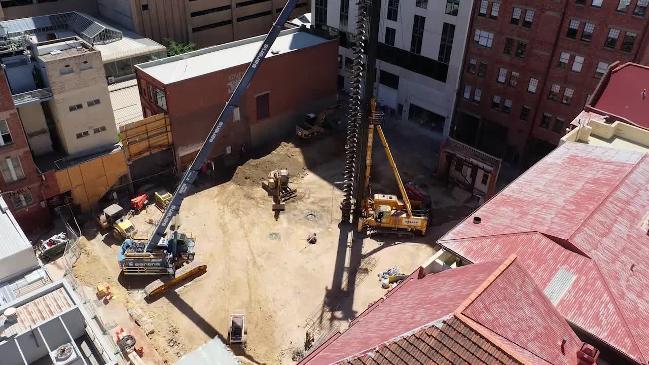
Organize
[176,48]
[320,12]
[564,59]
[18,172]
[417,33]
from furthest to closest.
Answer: [176,48] → [320,12] → [417,33] → [564,59] → [18,172]

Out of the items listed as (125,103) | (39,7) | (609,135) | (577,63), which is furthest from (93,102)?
(577,63)

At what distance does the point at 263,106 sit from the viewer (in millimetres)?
51125

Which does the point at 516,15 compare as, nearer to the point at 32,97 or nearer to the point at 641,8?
the point at 641,8

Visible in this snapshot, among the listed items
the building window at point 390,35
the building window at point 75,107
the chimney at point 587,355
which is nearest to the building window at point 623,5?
the building window at point 390,35

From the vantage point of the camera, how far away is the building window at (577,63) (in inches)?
1742

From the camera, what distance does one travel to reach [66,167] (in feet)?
133

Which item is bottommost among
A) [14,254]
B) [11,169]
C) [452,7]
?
[11,169]

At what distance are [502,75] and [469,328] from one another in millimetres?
36360

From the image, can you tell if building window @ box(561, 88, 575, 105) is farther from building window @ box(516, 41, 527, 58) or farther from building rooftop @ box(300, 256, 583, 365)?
building rooftop @ box(300, 256, 583, 365)

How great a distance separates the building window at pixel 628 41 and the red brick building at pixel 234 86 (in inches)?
1060

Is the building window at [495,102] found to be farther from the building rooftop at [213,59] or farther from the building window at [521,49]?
the building rooftop at [213,59]

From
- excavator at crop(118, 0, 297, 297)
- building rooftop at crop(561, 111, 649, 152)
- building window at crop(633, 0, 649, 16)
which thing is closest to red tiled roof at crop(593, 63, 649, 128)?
building rooftop at crop(561, 111, 649, 152)

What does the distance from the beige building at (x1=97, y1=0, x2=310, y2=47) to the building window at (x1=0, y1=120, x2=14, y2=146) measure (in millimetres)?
33599

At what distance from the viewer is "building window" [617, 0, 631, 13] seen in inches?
1597
